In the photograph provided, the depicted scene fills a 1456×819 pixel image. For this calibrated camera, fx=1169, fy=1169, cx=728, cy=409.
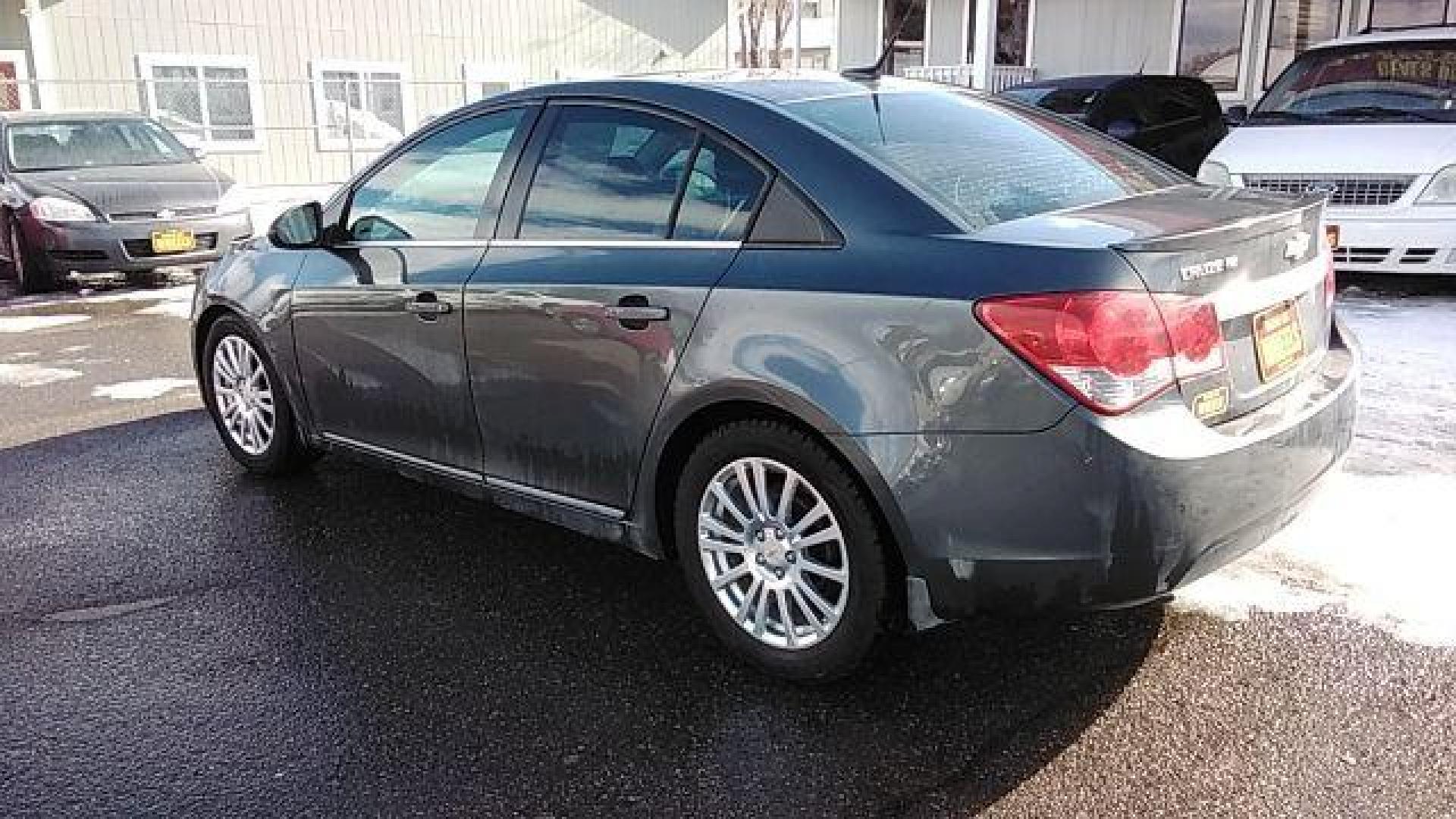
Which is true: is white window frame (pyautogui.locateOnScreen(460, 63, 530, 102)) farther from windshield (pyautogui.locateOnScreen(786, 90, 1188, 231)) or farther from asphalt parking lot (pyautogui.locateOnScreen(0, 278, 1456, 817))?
windshield (pyautogui.locateOnScreen(786, 90, 1188, 231))

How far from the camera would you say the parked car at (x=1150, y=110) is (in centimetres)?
1068

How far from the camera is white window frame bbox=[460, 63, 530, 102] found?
64.8 ft

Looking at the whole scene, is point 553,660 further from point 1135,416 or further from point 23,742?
point 1135,416

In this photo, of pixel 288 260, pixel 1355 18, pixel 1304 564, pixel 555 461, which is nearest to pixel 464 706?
pixel 555 461

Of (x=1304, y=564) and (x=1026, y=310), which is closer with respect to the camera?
(x=1026, y=310)

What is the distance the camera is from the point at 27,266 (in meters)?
10.0

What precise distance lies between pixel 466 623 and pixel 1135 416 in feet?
6.63

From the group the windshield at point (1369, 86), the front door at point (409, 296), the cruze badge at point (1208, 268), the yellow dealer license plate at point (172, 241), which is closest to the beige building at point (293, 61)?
the yellow dealer license plate at point (172, 241)

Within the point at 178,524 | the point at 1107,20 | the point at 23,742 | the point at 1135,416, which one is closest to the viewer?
the point at 1135,416

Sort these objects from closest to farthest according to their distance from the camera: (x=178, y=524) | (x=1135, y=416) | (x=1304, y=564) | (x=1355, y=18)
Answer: (x=1135, y=416), (x=1304, y=564), (x=178, y=524), (x=1355, y=18)

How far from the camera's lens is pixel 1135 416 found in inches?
98.7

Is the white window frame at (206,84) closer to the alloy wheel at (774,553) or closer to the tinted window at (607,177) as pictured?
the tinted window at (607,177)

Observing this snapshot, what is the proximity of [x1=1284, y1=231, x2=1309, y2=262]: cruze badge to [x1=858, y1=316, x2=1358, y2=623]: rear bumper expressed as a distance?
45 centimetres

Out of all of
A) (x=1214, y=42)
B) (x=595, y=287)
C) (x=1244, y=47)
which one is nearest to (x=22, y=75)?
(x=595, y=287)
